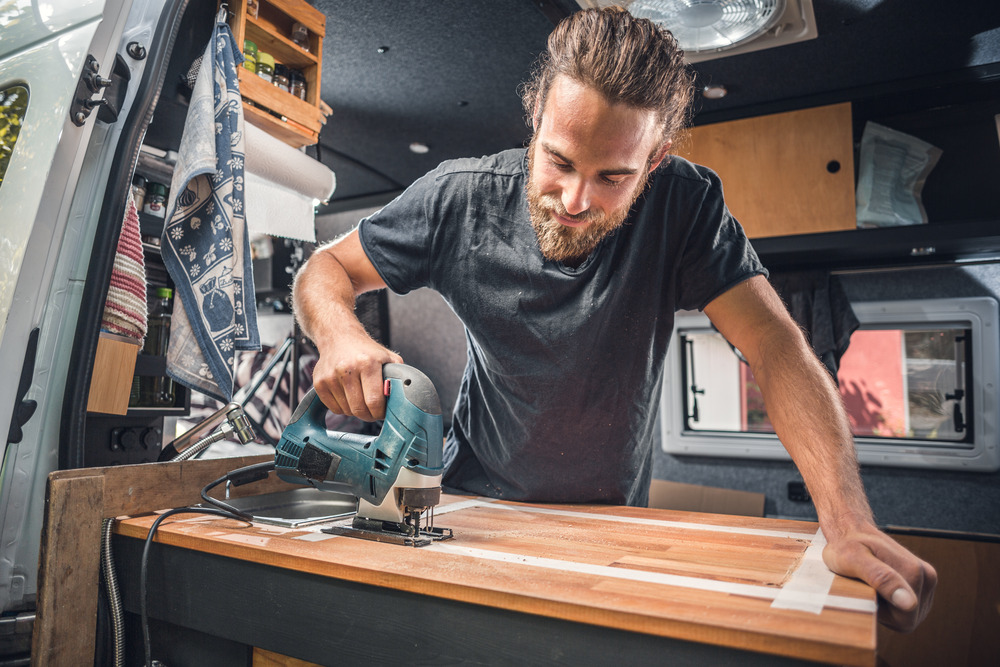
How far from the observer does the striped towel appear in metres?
1.03

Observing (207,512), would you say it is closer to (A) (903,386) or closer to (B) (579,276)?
(B) (579,276)

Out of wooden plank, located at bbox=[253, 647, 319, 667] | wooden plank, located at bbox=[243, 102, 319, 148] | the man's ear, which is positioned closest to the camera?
wooden plank, located at bbox=[253, 647, 319, 667]

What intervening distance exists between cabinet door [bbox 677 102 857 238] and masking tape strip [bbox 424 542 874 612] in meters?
1.85

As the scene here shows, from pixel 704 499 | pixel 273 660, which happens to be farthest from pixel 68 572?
pixel 704 499

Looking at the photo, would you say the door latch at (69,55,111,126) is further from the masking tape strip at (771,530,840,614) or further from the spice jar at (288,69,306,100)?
the masking tape strip at (771,530,840,614)

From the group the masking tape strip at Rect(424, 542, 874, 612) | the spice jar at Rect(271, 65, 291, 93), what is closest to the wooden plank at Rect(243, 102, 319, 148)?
the spice jar at Rect(271, 65, 291, 93)

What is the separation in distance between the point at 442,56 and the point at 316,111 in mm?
528

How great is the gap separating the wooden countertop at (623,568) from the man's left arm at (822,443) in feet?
0.11

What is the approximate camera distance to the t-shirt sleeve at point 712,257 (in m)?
1.06

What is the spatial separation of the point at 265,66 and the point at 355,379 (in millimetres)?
1024

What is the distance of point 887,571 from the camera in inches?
23.7

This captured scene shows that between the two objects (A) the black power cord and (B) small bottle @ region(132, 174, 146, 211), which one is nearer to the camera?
(A) the black power cord

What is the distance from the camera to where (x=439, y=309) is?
2.95 m

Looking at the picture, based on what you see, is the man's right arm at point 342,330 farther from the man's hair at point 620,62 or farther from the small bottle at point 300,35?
the small bottle at point 300,35
